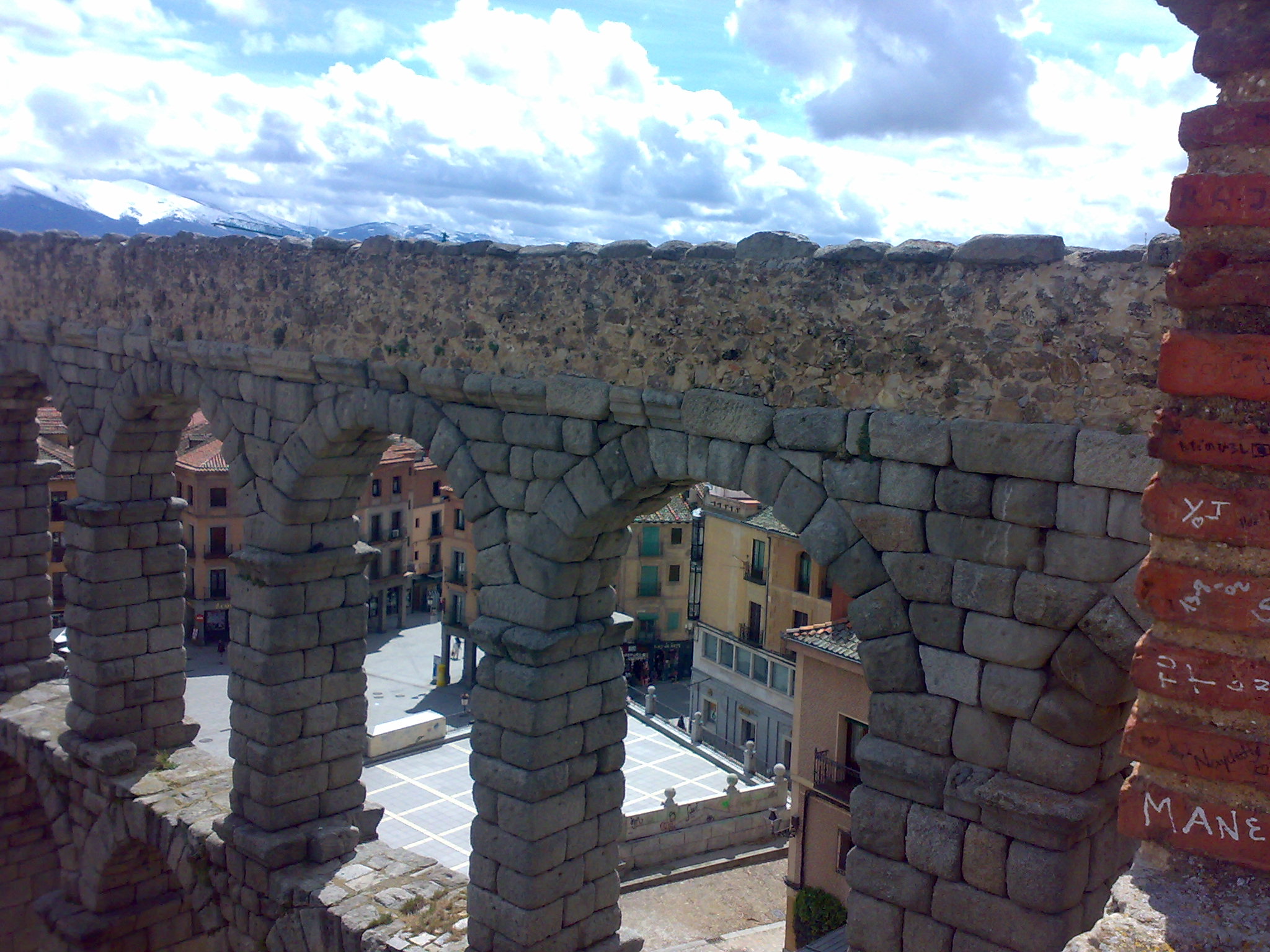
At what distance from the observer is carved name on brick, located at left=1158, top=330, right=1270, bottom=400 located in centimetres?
306

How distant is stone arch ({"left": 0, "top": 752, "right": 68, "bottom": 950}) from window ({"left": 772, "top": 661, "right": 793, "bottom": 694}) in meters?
15.2

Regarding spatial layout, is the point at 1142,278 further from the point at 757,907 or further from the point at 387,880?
the point at 757,907

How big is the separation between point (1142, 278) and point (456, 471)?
518cm

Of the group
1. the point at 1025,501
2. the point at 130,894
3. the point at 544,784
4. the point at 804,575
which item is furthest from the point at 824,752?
the point at 1025,501

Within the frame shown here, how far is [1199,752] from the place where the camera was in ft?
10.4

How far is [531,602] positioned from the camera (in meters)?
8.31

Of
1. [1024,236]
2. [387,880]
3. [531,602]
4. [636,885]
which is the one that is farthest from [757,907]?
[1024,236]

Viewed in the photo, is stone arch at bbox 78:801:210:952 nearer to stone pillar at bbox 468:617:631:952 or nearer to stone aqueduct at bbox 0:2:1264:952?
stone aqueduct at bbox 0:2:1264:952

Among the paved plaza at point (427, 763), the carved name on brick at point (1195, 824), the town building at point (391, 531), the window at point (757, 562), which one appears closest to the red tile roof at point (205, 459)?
the town building at point (391, 531)

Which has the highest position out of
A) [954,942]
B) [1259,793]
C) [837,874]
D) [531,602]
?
[1259,793]

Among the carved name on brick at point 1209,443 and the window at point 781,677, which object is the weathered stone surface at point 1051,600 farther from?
the window at point 781,677

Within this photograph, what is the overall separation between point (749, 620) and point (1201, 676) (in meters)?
23.1

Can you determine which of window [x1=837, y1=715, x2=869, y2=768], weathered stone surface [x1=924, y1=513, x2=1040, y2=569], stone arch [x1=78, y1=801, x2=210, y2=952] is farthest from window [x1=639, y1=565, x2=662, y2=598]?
weathered stone surface [x1=924, y1=513, x2=1040, y2=569]

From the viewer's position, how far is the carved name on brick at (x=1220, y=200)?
123 inches
